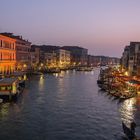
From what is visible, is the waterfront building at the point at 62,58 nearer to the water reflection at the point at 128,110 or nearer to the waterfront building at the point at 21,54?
the waterfront building at the point at 21,54

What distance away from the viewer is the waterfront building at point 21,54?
80.9 m

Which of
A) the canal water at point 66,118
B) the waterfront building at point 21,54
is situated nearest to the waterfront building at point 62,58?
the waterfront building at point 21,54

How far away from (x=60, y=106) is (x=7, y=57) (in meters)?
34.0

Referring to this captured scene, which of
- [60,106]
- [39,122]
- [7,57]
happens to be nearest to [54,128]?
[39,122]

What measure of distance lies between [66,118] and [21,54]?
197 feet

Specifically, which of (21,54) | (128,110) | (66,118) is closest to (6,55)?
(21,54)

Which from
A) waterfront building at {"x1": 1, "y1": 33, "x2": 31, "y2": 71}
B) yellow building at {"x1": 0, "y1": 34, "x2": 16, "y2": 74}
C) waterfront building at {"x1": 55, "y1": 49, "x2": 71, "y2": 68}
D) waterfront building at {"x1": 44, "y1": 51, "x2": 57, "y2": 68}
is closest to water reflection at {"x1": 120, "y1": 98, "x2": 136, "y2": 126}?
yellow building at {"x1": 0, "y1": 34, "x2": 16, "y2": 74}

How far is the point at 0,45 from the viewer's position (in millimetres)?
59188

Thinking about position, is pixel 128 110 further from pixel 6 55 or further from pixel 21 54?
pixel 21 54

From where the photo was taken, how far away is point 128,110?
3203 centimetres

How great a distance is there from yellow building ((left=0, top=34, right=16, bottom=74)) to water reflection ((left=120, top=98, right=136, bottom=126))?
102 ft

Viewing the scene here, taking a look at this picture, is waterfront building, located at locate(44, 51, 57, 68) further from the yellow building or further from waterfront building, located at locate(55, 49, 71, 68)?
the yellow building

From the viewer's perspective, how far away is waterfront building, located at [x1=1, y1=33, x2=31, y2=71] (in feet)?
266

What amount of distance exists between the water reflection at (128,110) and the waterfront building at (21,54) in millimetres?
45368
